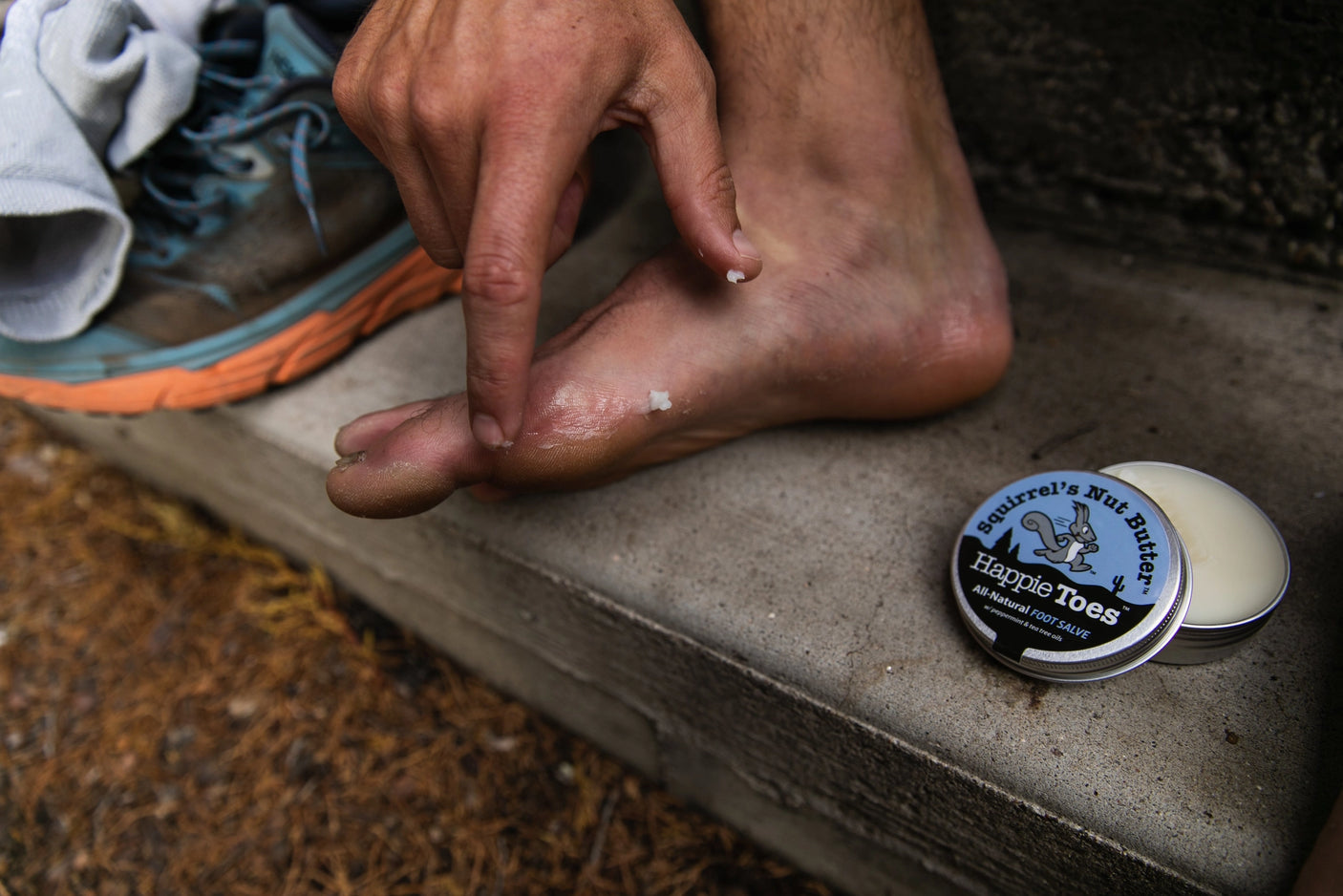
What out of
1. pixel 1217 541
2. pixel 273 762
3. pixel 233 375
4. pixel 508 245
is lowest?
pixel 273 762

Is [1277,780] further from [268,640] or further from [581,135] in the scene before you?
[268,640]

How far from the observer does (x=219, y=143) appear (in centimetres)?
126

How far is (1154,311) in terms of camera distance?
4.23 feet

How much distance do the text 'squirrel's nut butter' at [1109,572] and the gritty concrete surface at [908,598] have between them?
0.06 metres

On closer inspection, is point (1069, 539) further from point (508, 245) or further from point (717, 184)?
point (508, 245)

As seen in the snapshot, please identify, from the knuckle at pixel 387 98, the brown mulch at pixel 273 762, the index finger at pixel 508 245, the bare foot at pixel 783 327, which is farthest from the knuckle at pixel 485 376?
the brown mulch at pixel 273 762

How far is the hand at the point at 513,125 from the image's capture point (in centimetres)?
71

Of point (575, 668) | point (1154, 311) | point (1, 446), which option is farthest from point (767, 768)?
point (1, 446)

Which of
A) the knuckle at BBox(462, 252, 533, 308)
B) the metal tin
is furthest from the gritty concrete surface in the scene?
the knuckle at BBox(462, 252, 533, 308)

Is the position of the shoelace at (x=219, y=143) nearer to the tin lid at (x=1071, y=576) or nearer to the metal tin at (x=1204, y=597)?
the tin lid at (x=1071, y=576)

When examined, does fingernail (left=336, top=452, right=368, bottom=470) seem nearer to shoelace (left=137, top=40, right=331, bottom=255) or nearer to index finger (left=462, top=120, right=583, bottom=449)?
index finger (left=462, top=120, right=583, bottom=449)

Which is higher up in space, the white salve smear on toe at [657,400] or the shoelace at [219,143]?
the shoelace at [219,143]

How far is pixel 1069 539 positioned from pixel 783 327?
1.30 feet

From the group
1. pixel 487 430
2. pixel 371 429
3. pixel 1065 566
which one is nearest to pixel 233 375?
pixel 371 429
